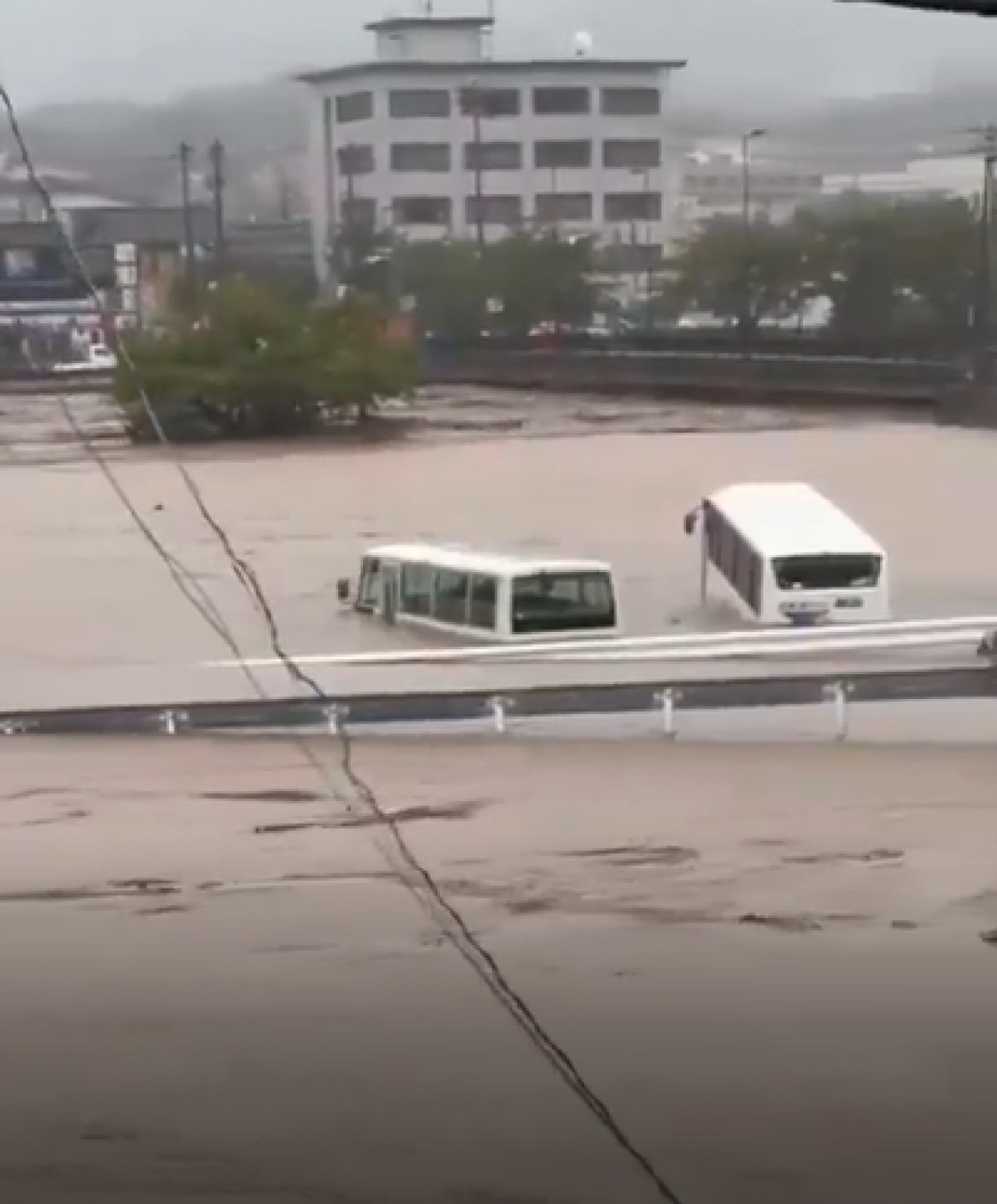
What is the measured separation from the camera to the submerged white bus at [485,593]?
210 cm

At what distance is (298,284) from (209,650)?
37 centimetres

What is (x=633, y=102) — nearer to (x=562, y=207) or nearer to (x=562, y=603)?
(x=562, y=207)

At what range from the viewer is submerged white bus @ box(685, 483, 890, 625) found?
2115 millimetres

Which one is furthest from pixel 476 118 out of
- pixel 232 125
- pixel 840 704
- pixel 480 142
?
pixel 840 704

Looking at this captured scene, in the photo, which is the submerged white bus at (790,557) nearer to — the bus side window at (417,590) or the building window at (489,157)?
the bus side window at (417,590)

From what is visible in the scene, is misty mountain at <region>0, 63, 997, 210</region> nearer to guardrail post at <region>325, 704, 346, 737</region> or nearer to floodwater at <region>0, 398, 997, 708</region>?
floodwater at <region>0, 398, 997, 708</region>

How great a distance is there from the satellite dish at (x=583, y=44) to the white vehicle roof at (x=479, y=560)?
482 mm

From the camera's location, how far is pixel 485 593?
83.0 inches

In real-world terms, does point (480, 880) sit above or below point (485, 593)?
below

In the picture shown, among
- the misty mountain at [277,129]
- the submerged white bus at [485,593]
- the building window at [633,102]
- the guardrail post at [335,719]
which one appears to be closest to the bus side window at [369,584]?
the submerged white bus at [485,593]

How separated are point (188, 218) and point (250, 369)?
16 cm

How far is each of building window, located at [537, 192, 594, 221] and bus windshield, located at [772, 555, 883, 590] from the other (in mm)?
388

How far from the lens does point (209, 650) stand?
2.15 m

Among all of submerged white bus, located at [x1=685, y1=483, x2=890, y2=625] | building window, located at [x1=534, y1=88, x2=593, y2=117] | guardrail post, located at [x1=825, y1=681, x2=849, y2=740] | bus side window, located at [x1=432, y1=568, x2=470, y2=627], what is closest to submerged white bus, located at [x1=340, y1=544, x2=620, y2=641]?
bus side window, located at [x1=432, y1=568, x2=470, y2=627]
